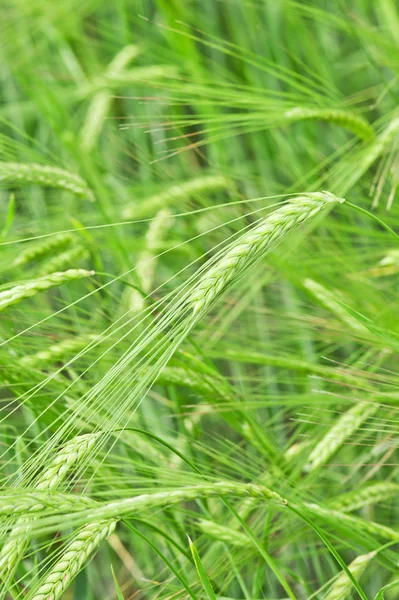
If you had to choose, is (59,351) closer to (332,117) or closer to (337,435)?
(337,435)

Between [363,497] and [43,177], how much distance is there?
546 millimetres

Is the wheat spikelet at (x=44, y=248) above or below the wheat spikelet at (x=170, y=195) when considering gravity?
above

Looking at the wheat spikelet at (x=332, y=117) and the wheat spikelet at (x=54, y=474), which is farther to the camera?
the wheat spikelet at (x=332, y=117)

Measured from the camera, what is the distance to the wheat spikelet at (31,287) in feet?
2.09

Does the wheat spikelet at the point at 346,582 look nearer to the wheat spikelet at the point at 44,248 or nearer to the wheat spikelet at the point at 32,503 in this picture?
the wheat spikelet at the point at 32,503

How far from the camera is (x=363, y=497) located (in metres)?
0.83

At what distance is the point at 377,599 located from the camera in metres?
0.59

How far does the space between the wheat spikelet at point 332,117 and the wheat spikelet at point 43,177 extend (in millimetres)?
279

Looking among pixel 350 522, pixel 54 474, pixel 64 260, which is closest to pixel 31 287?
pixel 54 474

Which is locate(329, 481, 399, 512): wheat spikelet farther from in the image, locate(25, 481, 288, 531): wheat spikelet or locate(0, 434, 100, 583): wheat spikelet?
locate(0, 434, 100, 583): wheat spikelet

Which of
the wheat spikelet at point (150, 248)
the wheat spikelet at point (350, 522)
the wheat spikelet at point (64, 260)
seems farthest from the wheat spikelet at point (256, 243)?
the wheat spikelet at point (150, 248)

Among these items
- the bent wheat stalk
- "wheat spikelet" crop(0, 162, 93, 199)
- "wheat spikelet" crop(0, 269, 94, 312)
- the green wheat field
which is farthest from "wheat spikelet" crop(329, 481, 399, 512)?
"wheat spikelet" crop(0, 162, 93, 199)

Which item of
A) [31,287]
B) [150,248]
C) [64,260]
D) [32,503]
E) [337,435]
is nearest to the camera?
[32,503]

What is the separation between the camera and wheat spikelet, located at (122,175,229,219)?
1.18 metres
